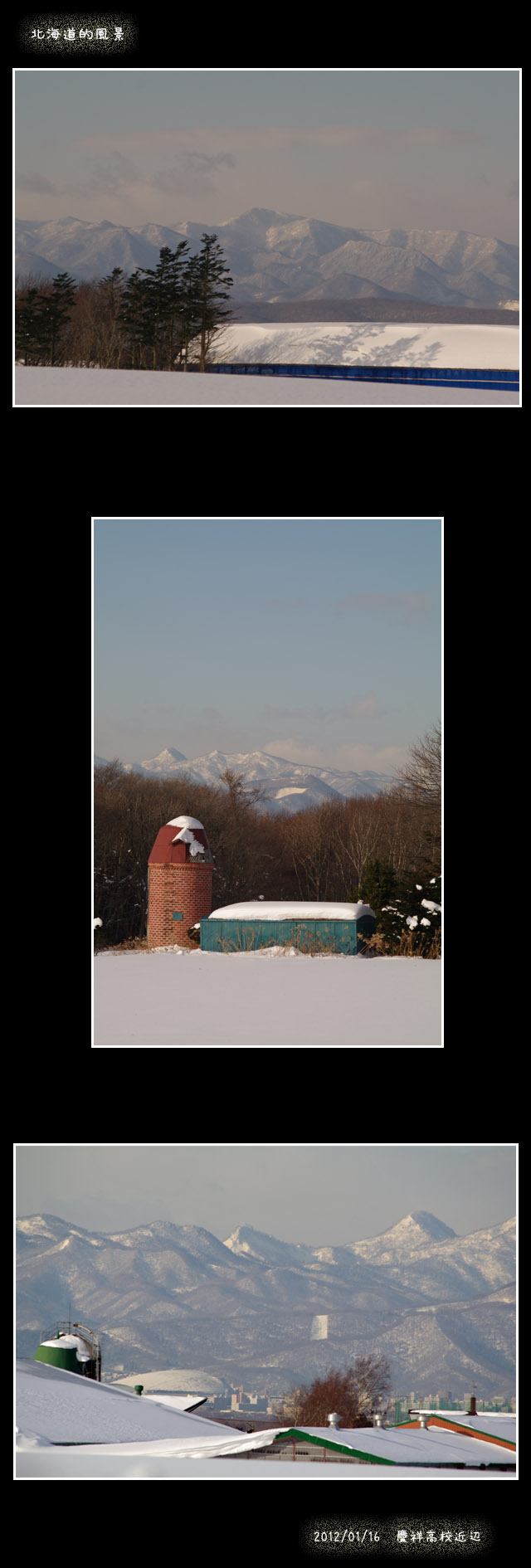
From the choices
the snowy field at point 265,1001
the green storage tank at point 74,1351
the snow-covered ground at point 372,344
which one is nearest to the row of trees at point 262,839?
the snowy field at point 265,1001

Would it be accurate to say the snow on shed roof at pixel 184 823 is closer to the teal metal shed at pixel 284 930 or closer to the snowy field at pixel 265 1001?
the teal metal shed at pixel 284 930

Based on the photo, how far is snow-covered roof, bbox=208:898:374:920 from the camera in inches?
488

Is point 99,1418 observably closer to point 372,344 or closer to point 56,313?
point 372,344

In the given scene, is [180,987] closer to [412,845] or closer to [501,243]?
[501,243]

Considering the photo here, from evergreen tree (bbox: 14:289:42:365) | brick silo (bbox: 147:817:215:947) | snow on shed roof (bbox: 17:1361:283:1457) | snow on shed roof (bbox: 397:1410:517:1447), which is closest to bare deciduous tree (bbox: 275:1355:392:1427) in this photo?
snow on shed roof (bbox: 397:1410:517:1447)

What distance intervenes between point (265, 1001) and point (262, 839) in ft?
28.4

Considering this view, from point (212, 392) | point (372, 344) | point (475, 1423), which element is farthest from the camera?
point (372, 344)

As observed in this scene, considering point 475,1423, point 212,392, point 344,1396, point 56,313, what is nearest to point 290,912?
point 344,1396

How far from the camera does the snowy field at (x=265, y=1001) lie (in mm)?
7270

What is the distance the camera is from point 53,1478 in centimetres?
600

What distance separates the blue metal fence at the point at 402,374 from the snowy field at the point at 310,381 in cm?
7

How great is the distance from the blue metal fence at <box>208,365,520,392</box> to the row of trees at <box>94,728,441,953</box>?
6.20 metres

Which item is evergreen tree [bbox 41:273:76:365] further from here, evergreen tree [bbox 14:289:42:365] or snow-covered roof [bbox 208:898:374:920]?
snow-covered roof [bbox 208:898:374:920]

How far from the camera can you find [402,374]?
8.02m
